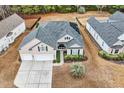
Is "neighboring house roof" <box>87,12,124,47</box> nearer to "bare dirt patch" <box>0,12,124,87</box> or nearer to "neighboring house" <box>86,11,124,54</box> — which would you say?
"neighboring house" <box>86,11,124,54</box>

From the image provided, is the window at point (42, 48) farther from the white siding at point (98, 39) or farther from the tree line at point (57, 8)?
the tree line at point (57, 8)

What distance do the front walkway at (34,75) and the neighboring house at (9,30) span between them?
6812 millimetres

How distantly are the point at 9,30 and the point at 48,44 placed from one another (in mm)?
10286

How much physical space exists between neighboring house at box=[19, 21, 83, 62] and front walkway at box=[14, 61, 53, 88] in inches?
51.2

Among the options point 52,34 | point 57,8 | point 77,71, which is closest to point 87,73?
point 77,71

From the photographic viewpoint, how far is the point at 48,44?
2934 centimetres

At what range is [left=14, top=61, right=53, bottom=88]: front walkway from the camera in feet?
80.3

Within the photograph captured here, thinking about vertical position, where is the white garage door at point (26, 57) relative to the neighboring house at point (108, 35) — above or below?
below

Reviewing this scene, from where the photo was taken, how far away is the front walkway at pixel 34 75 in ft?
80.3

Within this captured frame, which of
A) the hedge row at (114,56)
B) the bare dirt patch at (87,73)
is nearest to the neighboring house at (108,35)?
the hedge row at (114,56)

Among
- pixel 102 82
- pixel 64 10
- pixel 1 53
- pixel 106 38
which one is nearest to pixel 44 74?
pixel 102 82

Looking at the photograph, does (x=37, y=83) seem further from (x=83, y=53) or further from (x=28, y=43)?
(x=83, y=53)

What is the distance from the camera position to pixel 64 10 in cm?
5038

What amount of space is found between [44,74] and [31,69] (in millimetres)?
2406
